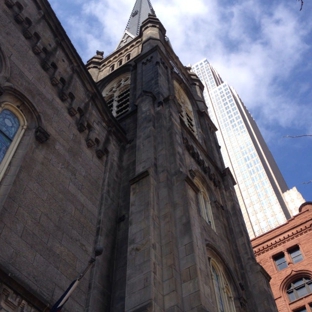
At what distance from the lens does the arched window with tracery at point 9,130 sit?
39.9 ft

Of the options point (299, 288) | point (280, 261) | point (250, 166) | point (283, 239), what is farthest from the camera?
point (250, 166)

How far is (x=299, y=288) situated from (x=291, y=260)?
102 inches

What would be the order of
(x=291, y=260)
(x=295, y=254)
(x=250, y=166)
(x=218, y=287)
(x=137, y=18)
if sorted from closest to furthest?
(x=218, y=287) → (x=291, y=260) → (x=295, y=254) → (x=137, y=18) → (x=250, y=166)

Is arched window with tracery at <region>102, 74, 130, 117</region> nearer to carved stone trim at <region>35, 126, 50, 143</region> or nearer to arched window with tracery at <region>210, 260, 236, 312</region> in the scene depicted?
arched window with tracery at <region>210, 260, 236, 312</region>

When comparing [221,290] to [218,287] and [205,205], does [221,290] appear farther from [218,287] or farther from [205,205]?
[205,205]

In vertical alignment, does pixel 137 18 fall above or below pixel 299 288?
above

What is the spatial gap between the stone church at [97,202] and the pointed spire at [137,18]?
1157 inches

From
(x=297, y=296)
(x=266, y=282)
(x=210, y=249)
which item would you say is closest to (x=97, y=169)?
(x=210, y=249)

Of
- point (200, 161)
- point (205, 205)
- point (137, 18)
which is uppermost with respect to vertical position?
point (137, 18)

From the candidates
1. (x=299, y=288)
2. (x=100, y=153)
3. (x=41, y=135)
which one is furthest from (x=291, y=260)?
(x=41, y=135)

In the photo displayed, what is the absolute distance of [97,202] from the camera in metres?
14.9

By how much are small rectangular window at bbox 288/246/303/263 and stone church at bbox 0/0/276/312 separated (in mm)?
15084

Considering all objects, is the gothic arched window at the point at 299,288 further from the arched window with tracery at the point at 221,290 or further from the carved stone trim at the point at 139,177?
the carved stone trim at the point at 139,177

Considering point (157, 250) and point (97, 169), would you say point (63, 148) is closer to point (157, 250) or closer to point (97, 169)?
point (97, 169)
